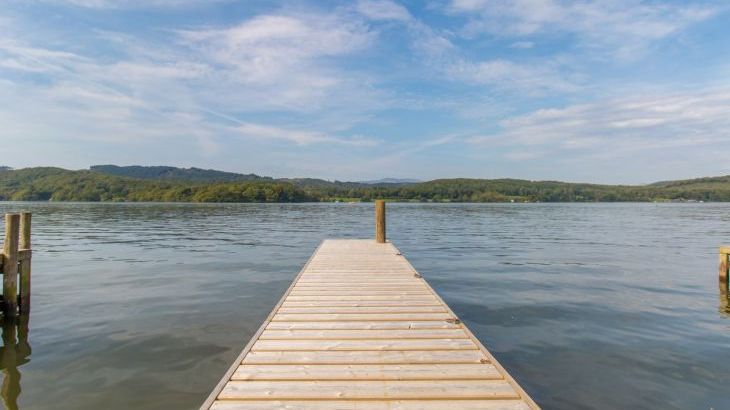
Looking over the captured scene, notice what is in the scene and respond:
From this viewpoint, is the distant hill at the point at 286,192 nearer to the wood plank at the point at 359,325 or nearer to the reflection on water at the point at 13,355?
the reflection on water at the point at 13,355

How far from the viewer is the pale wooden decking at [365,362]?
4230 millimetres

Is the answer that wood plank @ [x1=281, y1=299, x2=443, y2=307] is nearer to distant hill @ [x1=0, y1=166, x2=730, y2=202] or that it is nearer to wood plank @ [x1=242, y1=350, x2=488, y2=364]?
wood plank @ [x1=242, y1=350, x2=488, y2=364]

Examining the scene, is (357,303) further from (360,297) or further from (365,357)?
(365,357)

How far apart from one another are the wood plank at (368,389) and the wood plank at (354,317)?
7.98 ft

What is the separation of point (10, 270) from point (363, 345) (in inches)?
303

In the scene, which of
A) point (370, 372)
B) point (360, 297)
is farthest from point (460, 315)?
point (370, 372)

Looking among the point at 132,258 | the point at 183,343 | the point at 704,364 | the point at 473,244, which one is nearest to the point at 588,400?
the point at 704,364

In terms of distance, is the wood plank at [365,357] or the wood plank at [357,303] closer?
the wood plank at [365,357]

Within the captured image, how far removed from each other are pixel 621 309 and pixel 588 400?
217 inches

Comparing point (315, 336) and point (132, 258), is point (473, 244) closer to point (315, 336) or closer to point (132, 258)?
point (132, 258)

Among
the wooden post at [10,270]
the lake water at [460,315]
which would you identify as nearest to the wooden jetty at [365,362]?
the lake water at [460,315]

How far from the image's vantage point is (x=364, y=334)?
20.6ft

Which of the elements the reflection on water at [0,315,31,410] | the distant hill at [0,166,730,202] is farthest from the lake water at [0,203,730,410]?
the distant hill at [0,166,730,202]

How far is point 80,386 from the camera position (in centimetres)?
612
